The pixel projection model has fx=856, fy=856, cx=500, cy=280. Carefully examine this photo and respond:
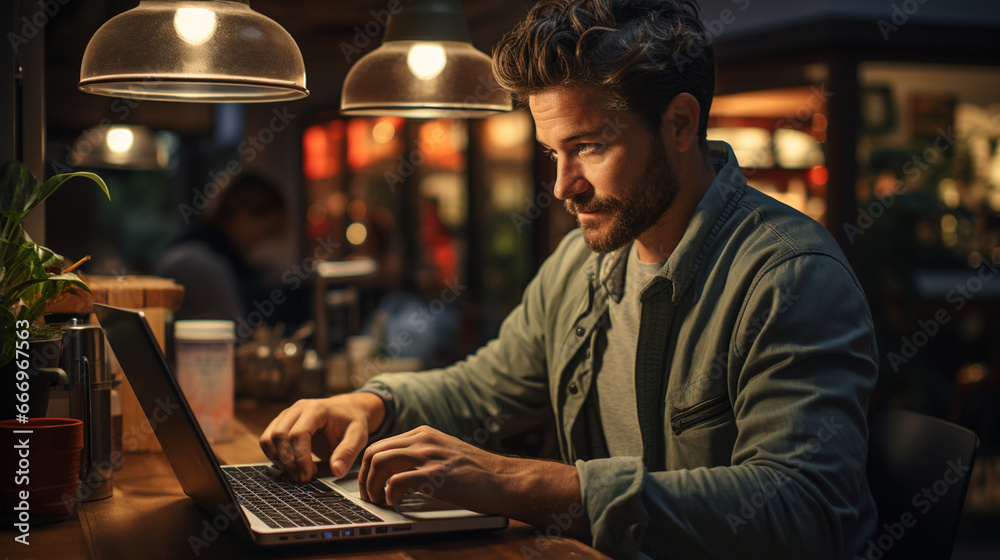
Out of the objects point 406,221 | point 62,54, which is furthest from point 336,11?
point 406,221

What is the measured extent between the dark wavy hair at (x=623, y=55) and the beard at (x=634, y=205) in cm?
8

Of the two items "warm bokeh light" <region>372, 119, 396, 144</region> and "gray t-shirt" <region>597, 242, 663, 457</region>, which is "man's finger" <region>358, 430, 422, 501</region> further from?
"warm bokeh light" <region>372, 119, 396, 144</region>

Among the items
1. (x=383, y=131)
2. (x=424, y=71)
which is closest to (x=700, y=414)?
(x=424, y=71)

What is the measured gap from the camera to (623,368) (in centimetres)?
156

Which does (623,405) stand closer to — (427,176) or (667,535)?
(667,535)

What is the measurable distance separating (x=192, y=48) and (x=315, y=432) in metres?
0.61

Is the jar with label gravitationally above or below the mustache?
below

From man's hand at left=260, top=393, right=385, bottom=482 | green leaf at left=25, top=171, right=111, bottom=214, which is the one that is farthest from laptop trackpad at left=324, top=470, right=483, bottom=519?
green leaf at left=25, top=171, right=111, bottom=214

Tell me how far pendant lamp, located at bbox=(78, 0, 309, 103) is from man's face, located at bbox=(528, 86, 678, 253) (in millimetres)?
434

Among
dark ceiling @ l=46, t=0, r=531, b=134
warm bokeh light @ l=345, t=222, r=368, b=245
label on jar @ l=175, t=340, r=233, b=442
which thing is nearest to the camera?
label on jar @ l=175, t=340, r=233, b=442

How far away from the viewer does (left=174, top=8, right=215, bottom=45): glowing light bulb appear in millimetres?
1245

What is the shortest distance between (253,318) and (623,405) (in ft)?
12.4

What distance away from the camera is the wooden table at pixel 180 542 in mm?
1009

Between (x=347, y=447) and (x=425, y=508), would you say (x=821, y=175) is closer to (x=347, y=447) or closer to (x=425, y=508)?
(x=347, y=447)
